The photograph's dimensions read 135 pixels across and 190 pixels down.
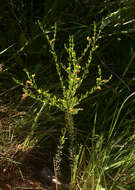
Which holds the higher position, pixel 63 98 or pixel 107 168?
pixel 63 98

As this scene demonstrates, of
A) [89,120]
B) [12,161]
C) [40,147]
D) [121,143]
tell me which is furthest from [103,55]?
[12,161]

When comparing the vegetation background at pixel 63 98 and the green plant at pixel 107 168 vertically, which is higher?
the vegetation background at pixel 63 98

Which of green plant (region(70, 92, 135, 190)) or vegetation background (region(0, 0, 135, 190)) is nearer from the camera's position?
green plant (region(70, 92, 135, 190))

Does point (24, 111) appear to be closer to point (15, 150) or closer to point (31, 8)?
point (15, 150)

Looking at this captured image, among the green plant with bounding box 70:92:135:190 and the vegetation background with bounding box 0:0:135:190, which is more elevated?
the vegetation background with bounding box 0:0:135:190

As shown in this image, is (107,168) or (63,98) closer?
(107,168)

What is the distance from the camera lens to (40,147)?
1.77 meters

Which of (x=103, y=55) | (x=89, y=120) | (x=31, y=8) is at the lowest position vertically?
(x=89, y=120)

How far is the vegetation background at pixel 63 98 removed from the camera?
1.62 m

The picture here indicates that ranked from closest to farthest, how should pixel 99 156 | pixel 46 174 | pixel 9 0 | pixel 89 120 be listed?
pixel 99 156, pixel 46 174, pixel 89 120, pixel 9 0

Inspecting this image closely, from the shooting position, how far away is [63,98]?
1.80 m

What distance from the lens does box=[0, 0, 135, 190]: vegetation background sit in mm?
1625

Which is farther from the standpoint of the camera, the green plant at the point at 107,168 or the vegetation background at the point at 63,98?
the vegetation background at the point at 63,98

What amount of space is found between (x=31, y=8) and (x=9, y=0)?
174mm
